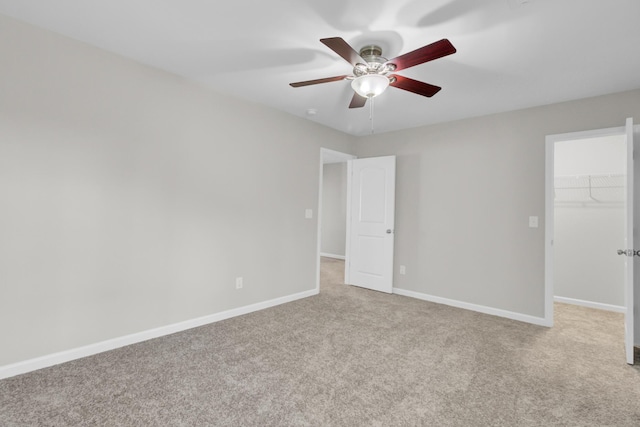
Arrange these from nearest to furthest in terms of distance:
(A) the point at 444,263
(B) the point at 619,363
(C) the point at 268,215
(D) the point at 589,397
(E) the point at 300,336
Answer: (D) the point at 589,397 → (B) the point at 619,363 → (E) the point at 300,336 → (C) the point at 268,215 → (A) the point at 444,263

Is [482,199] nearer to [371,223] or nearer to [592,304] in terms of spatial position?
[371,223]

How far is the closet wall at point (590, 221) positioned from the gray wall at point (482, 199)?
1244 millimetres

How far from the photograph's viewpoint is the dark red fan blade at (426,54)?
170 centimetres

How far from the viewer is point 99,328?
8.22 ft

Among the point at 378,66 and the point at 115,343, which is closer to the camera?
the point at 378,66

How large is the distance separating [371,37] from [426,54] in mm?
512

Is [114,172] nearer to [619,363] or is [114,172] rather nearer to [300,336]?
[300,336]

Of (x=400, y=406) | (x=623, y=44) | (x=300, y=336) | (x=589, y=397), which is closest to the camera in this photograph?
(x=400, y=406)

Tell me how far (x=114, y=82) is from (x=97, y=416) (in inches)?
92.6

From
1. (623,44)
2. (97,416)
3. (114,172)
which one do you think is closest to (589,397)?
(623,44)

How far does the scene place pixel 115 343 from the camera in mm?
2574

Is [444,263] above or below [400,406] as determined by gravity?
above

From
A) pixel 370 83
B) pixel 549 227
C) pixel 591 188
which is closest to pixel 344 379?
pixel 370 83

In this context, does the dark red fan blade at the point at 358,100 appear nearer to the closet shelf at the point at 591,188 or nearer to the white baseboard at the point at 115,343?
the white baseboard at the point at 115,343
